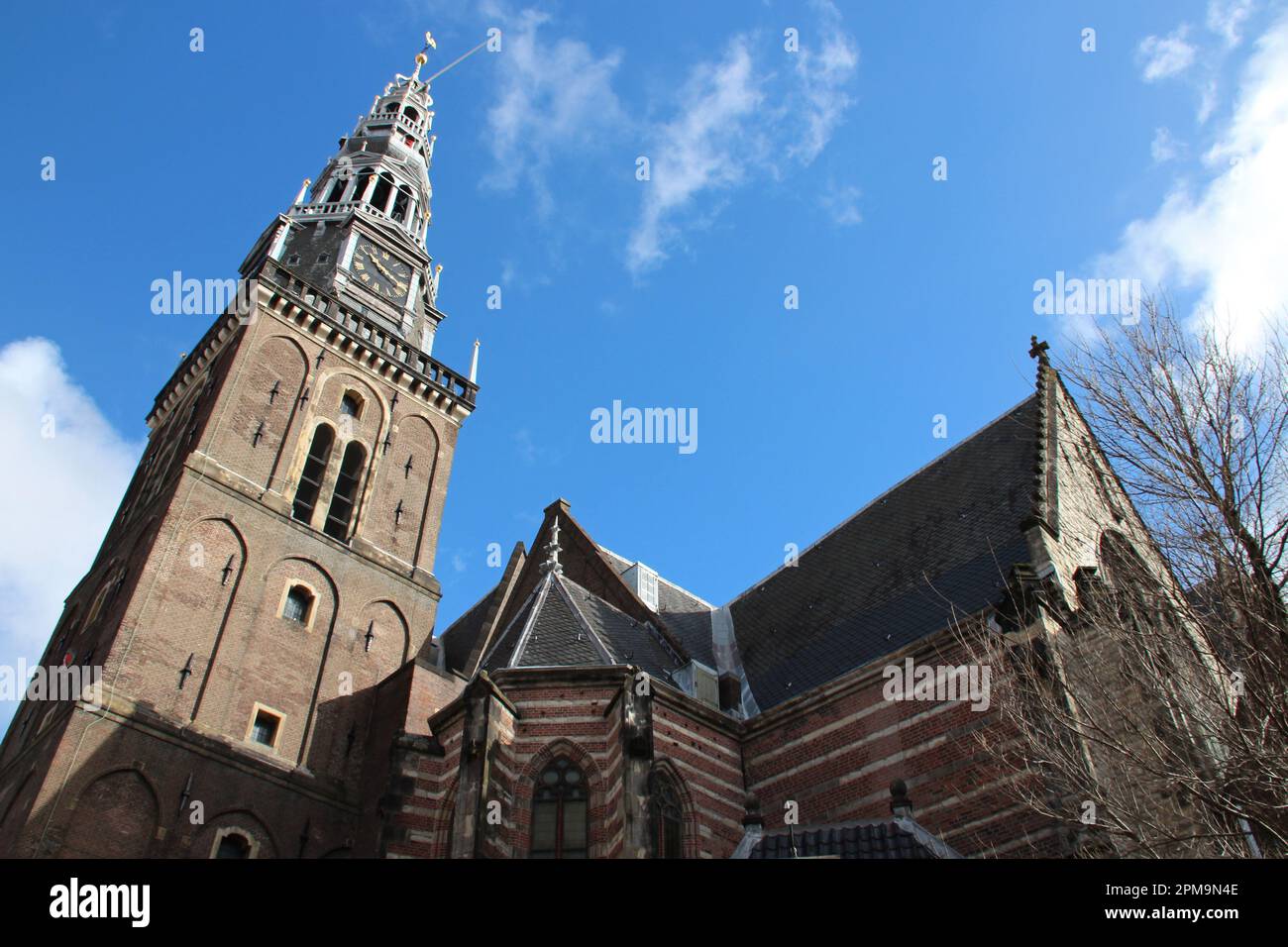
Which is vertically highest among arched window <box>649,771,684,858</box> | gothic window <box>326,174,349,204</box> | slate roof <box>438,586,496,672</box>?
gothic window <box>326,174,349,204</box>

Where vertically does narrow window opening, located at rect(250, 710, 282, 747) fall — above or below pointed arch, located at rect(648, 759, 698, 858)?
above

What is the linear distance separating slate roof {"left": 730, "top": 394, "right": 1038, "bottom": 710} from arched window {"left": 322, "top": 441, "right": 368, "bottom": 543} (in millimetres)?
9978

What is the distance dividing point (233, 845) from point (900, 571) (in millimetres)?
13242

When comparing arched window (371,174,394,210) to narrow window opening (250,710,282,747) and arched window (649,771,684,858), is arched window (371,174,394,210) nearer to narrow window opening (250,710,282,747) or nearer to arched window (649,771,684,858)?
narrow window opening (250,710,282,747)

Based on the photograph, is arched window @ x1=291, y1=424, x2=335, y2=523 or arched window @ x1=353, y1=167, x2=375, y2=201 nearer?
arched window @ x1=291, y1=424, x2=335, y2=523

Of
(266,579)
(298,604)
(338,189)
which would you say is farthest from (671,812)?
(338,189)

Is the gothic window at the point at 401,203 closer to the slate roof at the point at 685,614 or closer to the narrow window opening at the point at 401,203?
the narrow window opening at the point at 401,203

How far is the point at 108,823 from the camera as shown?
54.1 ft

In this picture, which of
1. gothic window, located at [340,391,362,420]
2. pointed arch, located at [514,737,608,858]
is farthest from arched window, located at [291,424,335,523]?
pointed arch, located at [514,737,608,858]

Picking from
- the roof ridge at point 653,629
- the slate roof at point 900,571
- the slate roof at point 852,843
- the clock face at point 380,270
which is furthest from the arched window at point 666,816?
the clock face at point 380,270

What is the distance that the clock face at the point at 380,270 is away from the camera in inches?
1209

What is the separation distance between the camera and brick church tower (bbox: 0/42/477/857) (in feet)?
56.7

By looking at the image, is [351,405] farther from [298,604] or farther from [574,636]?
[574,636]

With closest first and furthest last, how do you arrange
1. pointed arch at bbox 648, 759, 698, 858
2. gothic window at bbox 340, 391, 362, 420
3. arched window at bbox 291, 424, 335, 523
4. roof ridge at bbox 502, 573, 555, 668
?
pointed arch at bbox 648, 759, 698, 858, roof ridge at bbox 502, 573, 555, 668, arched window at bbox 291, 424, 335, 523, gothic window at bbox 340, 391, 362, 420
